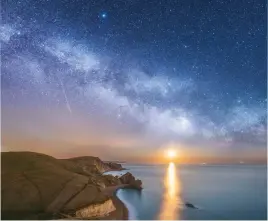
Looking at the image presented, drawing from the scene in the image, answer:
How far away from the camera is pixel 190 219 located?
37000mm

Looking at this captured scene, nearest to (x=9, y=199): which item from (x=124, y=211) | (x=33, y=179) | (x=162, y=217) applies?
(x=33, y=179)

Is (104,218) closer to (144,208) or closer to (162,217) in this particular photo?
(162,217)

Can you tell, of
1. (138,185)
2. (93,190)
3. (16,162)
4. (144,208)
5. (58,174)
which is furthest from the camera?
(138,185)

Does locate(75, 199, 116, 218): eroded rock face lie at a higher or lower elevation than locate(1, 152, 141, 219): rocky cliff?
lower

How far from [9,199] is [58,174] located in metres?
7.28

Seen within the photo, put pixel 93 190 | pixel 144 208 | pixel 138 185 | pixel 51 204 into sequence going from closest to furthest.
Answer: pixel 51 204 < pixel 93 190 < pixel 144 208 < pixel 138 185

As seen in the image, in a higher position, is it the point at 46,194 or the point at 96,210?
the point at 46,194

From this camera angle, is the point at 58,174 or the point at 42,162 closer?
the point at 58,174

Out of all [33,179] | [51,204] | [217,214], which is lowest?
[217,214]

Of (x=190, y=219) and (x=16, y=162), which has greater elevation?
(x=16, y=162)

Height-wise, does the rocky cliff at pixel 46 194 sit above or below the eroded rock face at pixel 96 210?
above

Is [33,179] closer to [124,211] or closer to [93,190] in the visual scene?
[93,190]

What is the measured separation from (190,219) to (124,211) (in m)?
8.96

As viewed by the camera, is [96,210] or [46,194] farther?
[46,194]
